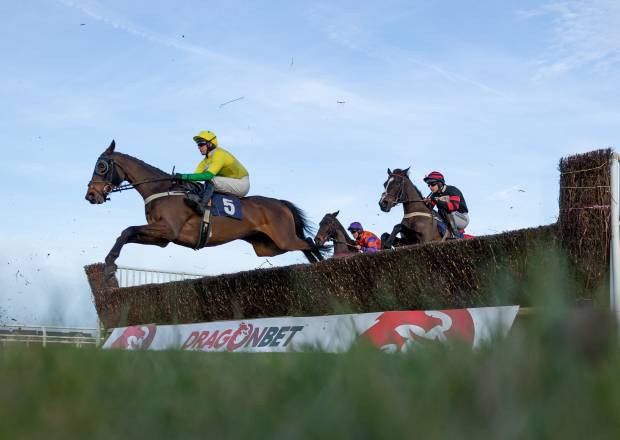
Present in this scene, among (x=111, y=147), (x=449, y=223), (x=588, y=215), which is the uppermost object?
(x=111, y=147)

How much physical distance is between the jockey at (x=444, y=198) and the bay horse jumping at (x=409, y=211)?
0.19 m

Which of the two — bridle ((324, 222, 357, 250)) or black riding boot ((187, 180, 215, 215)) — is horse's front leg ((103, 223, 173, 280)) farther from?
bridle ((324, 222, 357, 250))

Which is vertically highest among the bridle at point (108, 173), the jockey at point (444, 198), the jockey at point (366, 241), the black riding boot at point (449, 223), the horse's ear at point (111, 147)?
the horse's ear at point (111, 147)

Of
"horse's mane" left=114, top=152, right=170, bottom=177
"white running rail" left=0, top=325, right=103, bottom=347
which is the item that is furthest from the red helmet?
"white running rail" left=0, top=325, right=103, bottom=347

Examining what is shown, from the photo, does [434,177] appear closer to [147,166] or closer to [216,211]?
[216,211]

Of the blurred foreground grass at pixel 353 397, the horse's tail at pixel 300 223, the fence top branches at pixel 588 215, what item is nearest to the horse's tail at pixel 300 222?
the horse's tail at pixel 300 223

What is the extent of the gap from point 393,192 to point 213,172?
288 centimetres

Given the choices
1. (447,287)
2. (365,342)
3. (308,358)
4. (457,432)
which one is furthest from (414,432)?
(447,287)

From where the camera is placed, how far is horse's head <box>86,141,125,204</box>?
11445mm

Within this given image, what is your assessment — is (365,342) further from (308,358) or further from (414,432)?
(414,432)

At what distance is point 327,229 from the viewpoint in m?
14.5

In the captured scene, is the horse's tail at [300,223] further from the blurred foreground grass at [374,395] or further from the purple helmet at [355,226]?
the blurred foreground grass at [374,395]

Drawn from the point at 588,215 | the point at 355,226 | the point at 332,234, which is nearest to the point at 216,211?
the point at 332,234

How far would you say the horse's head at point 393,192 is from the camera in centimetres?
1218
